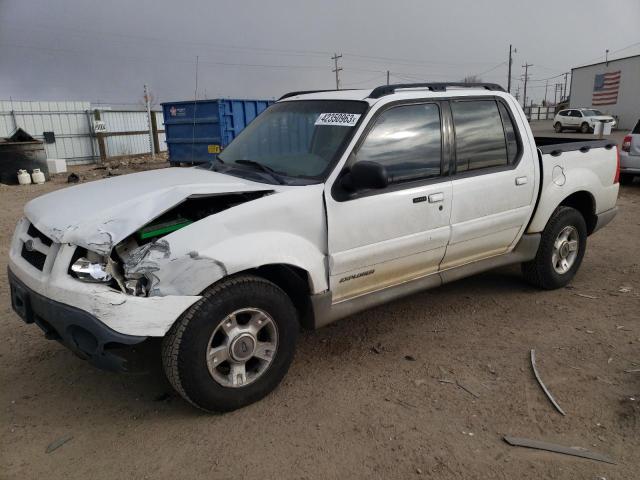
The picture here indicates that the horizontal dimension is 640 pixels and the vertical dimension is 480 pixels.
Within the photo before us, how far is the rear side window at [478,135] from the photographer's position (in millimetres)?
3928

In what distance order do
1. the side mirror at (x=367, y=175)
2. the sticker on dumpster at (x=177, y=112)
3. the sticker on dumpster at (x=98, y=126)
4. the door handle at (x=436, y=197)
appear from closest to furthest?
1. the side mirror at (x=367, y=175)
2. the door handle at (x=436, y=197)
3. the sticker on dumpster at (x=177, y=112)
4. the sticker on dumpster at (x=98, y=126)

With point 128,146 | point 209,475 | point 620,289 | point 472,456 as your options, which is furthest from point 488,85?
point 128,146

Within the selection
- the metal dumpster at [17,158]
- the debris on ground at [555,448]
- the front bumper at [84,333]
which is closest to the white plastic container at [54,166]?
the metal dumpster at [17,158]

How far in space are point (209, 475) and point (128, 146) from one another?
67.5 feet

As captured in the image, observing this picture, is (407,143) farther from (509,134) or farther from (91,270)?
(91,270)

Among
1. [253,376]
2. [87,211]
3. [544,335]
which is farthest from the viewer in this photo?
[544,335]

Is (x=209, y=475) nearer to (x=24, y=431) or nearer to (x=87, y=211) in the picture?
→ (x=24, y=431)

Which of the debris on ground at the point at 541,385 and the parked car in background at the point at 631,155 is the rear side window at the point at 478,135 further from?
the parked car in background at the point at 631,155

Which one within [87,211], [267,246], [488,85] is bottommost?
[267,246]

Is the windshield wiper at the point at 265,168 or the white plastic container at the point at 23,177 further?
the white plastic container at the point at 23,177

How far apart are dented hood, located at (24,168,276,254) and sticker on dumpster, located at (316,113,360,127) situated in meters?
0.71

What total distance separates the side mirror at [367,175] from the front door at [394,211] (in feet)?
0.48

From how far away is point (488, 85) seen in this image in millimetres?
4301

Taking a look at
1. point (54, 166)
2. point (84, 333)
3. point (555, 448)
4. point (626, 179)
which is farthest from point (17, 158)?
point (626, 179)
